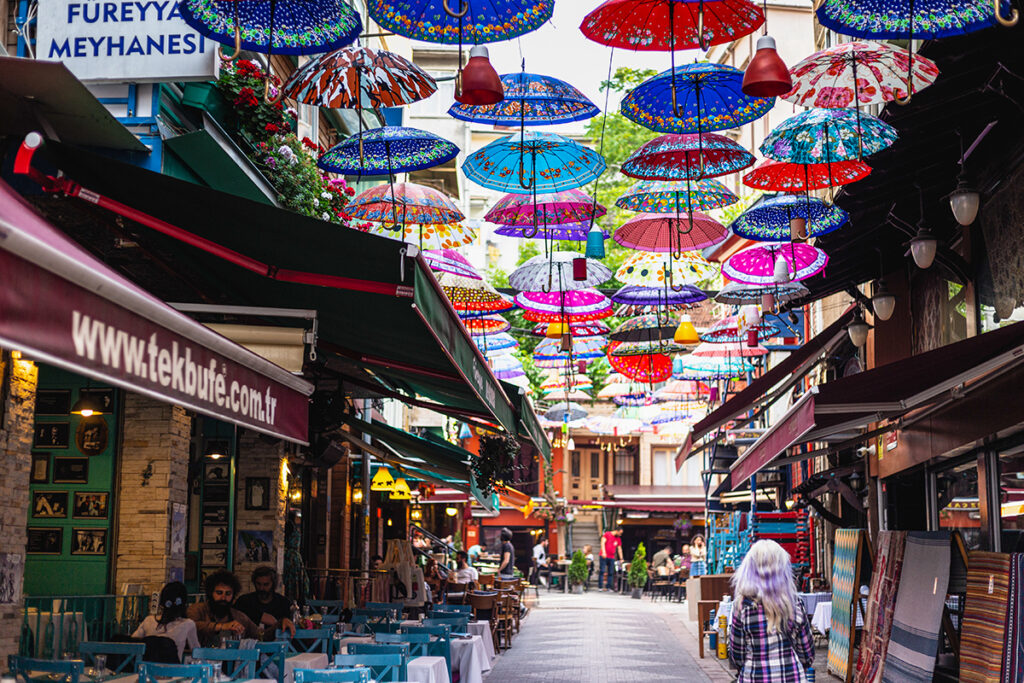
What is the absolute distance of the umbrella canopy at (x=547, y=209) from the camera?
1316 cm

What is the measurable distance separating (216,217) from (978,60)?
4.86 m

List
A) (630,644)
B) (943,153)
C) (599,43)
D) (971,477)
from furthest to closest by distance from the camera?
(630,644) < (971,477) < (943,153) < (599,43)

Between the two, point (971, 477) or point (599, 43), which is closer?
point (599, 43)

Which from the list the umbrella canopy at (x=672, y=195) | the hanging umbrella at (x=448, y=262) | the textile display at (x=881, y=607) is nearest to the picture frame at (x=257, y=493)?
the hanging umbrella at (x=448, y=262)

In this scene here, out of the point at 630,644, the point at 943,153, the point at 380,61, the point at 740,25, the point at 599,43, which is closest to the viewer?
the point at 740,25

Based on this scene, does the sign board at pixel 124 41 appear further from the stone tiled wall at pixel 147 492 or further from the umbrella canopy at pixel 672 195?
the umbrella canopy at pixel 672 195

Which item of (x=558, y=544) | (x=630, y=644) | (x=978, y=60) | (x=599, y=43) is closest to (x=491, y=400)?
(x=599, y=43)

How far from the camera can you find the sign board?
943 cm

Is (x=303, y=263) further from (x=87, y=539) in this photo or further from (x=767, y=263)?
(x=767, y=263)

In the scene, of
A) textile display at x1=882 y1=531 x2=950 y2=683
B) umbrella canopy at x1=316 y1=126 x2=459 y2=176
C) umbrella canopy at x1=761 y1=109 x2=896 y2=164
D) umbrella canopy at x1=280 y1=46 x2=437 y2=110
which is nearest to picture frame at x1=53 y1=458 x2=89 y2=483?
umbrella canopy at x1=316 y1=126 x2=459 y2=176

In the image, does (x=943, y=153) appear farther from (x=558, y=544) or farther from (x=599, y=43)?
(x=558, y=544)

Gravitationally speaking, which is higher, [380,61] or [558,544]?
[380,61]

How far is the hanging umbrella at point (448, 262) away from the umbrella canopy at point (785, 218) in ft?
11.1

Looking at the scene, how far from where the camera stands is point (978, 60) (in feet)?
23.7
